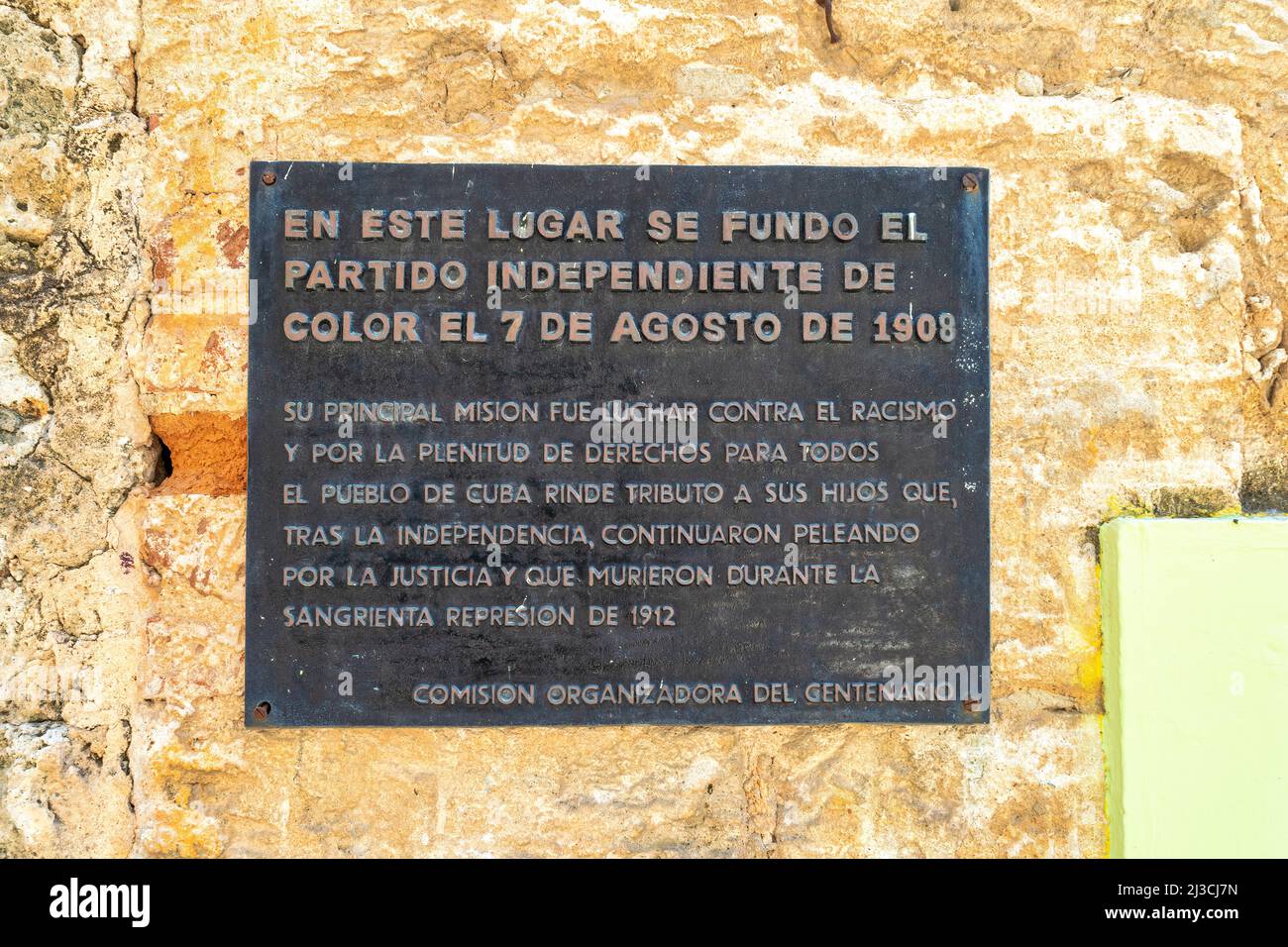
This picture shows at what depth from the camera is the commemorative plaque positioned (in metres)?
2.66

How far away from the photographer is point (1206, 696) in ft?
8.64

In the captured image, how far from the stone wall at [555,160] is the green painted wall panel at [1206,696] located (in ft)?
0.44

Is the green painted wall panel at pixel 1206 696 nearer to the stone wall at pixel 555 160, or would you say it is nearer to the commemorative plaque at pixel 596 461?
the stone wall at pixel 555 160

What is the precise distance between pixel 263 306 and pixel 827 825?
2.02 m

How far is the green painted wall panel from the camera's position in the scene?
263cm

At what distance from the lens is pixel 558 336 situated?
269cm

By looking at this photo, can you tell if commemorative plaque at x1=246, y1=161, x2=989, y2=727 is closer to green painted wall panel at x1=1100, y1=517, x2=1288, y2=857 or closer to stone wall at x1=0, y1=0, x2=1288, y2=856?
stone wall at x1=0, y1=0, x2=1288, y2=856

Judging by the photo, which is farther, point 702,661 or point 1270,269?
point 1270,269

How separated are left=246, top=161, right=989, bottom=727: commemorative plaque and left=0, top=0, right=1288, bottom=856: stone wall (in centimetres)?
12

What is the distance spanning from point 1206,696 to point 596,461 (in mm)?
1682

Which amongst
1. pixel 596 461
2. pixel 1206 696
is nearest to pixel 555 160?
pixel 596 461

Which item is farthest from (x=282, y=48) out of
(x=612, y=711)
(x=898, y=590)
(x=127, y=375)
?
(x=898, y=590)

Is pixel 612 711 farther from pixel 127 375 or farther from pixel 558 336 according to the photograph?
pixel 127 375

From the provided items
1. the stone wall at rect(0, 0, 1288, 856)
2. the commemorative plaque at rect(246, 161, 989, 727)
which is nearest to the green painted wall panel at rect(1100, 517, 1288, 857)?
the stone wall at rect(0, 0, 1288, 856)
